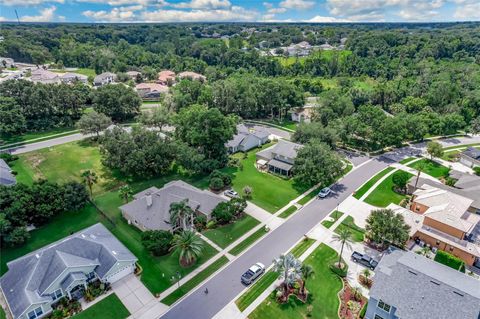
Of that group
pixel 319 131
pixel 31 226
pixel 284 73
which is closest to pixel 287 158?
pixel 319 131

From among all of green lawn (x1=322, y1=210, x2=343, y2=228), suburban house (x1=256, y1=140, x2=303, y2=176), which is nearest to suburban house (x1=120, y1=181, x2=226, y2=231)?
green lawn (x1=322, y1=210, x2=343, y2=228)

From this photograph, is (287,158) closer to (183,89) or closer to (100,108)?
(183,89)

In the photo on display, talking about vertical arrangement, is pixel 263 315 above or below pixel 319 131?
below

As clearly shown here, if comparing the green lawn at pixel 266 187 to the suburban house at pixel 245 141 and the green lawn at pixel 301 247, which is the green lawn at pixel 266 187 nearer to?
the suburban house at pixel 245 141

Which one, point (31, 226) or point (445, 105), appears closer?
point (31, 226)

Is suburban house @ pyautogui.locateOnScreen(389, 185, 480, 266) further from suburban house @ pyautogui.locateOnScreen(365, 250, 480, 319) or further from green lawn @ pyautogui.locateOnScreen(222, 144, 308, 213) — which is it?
green lawn @ pyautogui.locateOnScreen(222, 144, 308, 213)

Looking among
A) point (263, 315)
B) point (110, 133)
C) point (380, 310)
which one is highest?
point (110, 133)

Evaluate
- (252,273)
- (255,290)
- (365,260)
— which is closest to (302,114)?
(365,260)
